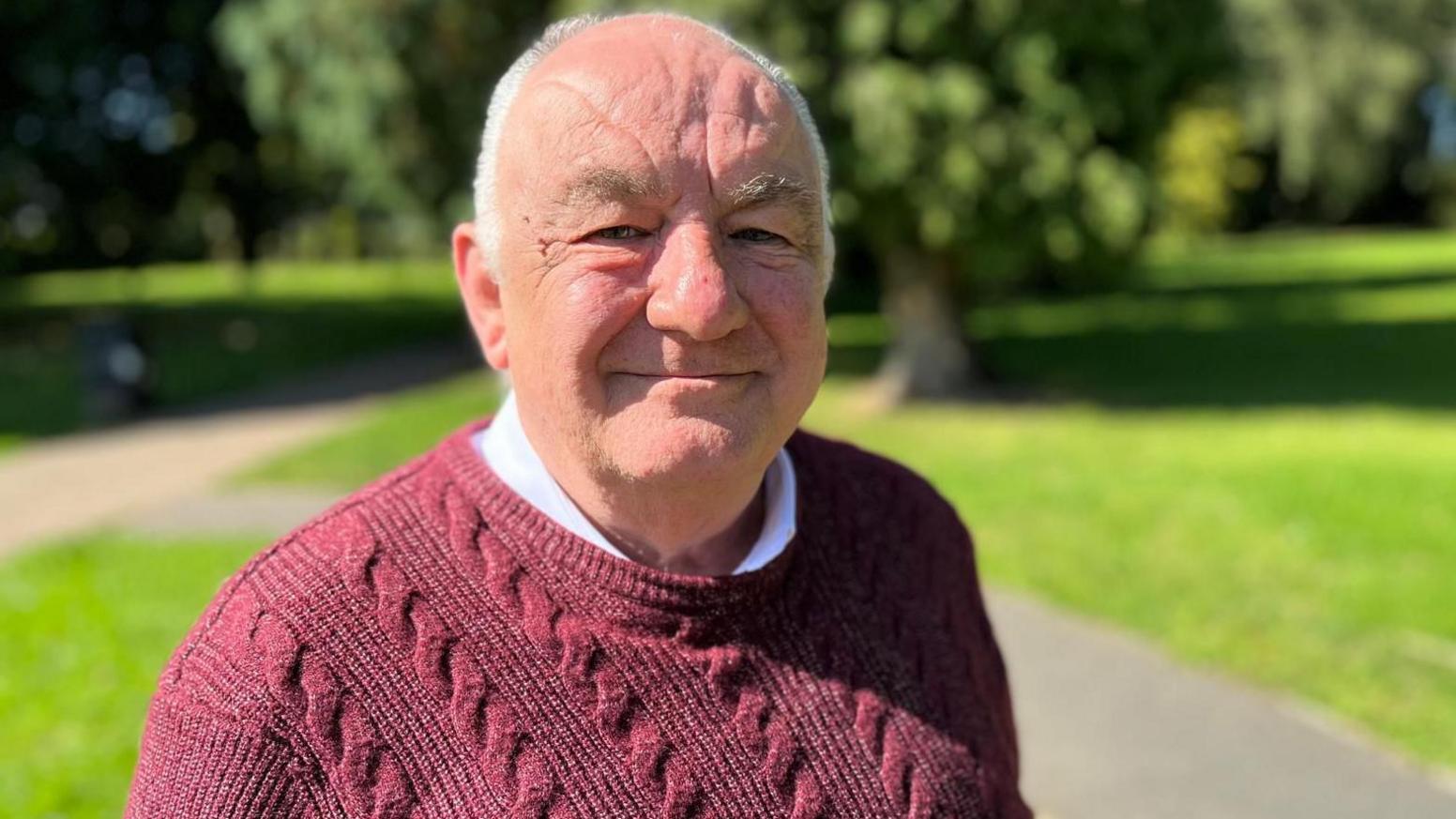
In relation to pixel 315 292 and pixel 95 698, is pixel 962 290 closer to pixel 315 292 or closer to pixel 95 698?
pixel 95 698

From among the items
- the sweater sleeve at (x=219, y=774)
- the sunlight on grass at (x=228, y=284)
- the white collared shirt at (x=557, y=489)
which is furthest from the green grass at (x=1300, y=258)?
the sweater sleeve at (x=219, y=774)

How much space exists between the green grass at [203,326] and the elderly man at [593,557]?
1116 cm

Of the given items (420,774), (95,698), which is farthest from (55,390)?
(420,774)

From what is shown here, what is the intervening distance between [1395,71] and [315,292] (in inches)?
993

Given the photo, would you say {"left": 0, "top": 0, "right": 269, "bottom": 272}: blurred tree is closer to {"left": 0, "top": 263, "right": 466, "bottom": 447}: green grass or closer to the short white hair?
{"left": 0, "top": 263, "right": 466, "bottom": 447}: green grass

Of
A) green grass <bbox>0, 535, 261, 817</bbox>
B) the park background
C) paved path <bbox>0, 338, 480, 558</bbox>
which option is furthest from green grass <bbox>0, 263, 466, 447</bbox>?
green grass <bbox>0, 535, 261, 817</bbox>

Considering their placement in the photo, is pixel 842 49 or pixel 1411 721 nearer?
pixel 1411 721

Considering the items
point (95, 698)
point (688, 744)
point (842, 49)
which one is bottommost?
point (95, 698)

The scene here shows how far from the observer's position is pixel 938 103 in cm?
1038

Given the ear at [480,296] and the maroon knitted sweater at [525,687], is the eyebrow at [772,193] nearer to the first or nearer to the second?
the ear at [480,296]

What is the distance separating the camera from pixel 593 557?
1.71 m

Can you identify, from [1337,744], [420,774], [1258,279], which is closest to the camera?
[420,774]

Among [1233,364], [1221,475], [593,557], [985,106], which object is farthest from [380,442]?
[1233,364]

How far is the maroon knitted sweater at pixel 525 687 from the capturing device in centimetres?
153
